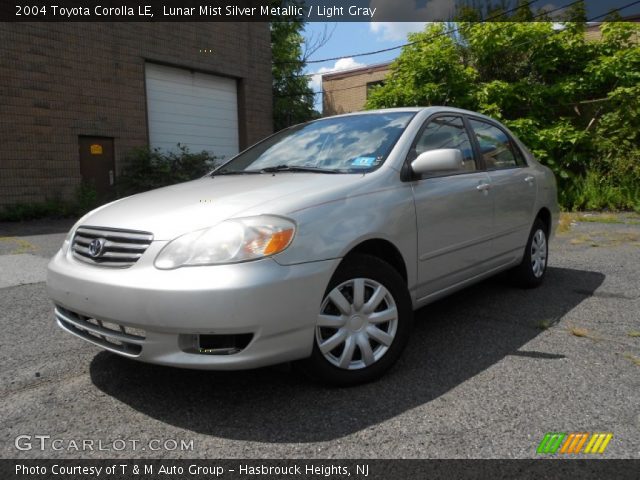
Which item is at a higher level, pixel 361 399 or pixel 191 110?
pixel 191 110

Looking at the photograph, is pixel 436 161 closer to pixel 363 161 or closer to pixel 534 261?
pixel 363 161

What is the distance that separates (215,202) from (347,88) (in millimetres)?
23775

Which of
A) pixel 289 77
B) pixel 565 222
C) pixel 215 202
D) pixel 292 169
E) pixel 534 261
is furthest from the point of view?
pixel 289 77

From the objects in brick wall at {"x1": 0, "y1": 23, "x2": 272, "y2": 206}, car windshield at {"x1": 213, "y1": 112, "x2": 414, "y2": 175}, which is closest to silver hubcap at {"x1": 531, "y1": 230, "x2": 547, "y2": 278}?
car windshield at {"x1": 213, "y1": 112, "x2": 414, "y2": 175}

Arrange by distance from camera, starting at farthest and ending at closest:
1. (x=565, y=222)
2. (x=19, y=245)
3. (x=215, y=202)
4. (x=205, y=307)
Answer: (x=565, y=222) < (x=19, y=245) < (x=215, y=202) < (x=205, y=307)

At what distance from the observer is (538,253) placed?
15.1ft

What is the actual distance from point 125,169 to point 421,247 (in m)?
10.2

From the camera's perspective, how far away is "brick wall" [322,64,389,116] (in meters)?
23.9

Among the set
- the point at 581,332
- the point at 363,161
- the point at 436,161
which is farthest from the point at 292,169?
the point at 581,332

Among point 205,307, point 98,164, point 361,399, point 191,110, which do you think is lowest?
point 361,399

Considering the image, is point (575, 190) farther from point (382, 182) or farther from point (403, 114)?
point (382, 182)

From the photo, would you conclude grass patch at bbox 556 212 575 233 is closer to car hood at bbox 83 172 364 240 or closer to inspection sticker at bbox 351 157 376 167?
inspection sticker at bbox 351 157 376 167

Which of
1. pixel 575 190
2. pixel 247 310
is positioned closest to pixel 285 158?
pixel 247 310

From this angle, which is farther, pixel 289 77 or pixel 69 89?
pixel 289 77
